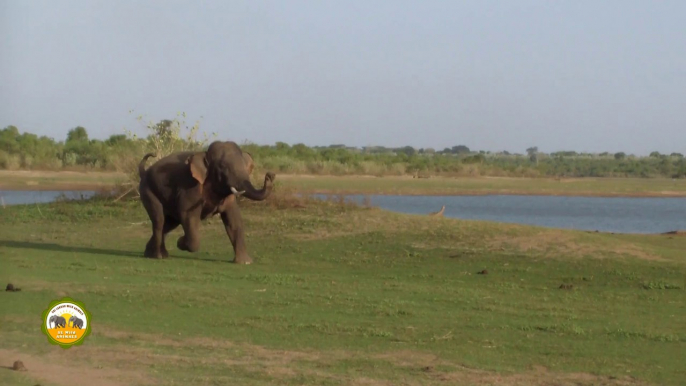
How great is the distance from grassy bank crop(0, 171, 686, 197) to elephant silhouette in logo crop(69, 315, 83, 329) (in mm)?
34496

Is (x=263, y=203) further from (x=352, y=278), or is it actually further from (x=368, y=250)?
(x=352, y=278)

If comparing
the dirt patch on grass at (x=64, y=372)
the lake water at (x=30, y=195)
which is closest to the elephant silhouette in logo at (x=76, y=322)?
the dirt patch on grass at (x=64, y=372)

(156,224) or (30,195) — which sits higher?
(156,224)

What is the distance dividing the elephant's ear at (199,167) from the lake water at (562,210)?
44.0 ft

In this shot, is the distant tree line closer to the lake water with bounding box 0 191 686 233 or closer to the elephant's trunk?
the lake water with bounding box 0 191 686 233

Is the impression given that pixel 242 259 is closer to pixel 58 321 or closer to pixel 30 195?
pixel 58 321

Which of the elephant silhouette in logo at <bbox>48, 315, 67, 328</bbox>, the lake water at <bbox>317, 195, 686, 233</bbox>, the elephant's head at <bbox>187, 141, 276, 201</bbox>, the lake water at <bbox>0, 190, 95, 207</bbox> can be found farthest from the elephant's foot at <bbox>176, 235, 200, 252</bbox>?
the lake water at <bbox>0, 190, 95, 207</bbox>

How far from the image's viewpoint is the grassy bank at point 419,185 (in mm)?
45094

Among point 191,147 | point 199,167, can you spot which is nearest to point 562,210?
point 191,147

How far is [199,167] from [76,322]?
26.8ft

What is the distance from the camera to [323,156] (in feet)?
223

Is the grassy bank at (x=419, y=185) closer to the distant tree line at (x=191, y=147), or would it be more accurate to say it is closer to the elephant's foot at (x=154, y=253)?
the distant tree line at (x=191, y=147)

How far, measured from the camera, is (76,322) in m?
8.59

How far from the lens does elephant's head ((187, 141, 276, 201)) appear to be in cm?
1652
